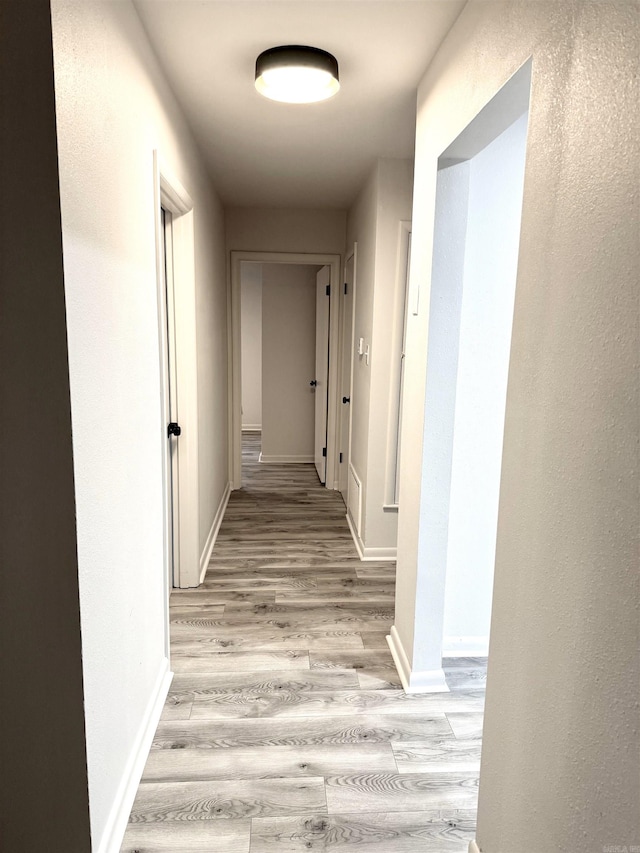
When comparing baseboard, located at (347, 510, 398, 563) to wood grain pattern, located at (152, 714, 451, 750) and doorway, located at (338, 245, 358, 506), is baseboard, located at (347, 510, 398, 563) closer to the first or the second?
doorway, located at (338, 245, 358, 506)

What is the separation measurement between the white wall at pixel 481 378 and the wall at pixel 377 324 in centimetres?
101

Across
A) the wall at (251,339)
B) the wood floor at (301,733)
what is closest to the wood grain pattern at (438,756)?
the wood floor at (301,733)

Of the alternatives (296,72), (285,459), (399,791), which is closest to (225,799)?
(399,791)

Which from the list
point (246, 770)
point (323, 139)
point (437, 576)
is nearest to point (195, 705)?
point (246, 770)

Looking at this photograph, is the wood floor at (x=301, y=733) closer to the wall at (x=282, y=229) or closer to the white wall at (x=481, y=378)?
the white wall at (x=481, y=378)

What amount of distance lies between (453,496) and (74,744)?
5.61ft

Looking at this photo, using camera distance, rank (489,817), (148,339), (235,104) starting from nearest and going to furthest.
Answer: (489,817), (148,339), (235,104)

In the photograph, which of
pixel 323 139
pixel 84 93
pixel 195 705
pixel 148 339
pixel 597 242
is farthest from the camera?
pixel 323 139

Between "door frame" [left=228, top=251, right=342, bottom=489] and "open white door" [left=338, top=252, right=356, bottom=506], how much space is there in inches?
3.1

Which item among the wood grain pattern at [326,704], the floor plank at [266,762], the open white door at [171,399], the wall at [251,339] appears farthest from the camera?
the wall at [251,339]

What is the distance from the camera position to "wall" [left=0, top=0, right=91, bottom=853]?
114 centimetres

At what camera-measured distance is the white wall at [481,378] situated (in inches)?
88.5

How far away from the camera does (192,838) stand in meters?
1.58

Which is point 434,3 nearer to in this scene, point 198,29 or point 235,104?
point 198,29
